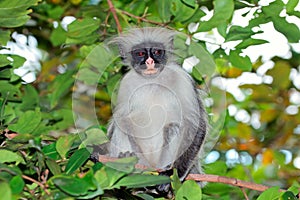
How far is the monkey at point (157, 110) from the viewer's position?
187 inches

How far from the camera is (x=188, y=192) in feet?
11.4

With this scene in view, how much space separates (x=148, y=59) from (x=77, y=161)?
5.14 ft

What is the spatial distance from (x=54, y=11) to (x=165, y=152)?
2506 millimetres

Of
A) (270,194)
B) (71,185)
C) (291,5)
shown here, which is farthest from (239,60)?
(71,185)

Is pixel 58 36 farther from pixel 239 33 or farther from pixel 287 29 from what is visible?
pixel 287 29

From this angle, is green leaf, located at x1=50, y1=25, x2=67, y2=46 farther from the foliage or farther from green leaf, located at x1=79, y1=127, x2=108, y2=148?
green leaf, located at x1=79, y1=127, x2=108, y2=148

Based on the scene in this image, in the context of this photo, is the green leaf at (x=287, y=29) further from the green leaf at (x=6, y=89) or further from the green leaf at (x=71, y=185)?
the green leaf at (x=71, y=185)

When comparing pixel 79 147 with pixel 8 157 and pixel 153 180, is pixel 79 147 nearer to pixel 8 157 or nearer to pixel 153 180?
pixel 8 157

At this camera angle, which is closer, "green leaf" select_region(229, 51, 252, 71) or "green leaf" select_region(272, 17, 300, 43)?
"green leaf" select_region(272, 17, 300, 43)

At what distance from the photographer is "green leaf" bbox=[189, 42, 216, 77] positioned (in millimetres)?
4727

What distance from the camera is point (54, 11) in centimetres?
666

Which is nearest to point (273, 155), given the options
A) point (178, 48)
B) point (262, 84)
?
point (262, 84)

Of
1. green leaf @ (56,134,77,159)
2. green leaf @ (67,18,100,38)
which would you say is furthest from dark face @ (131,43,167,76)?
green leaf @ (56,134,77,159)

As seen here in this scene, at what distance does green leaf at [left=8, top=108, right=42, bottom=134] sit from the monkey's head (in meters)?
0.90
